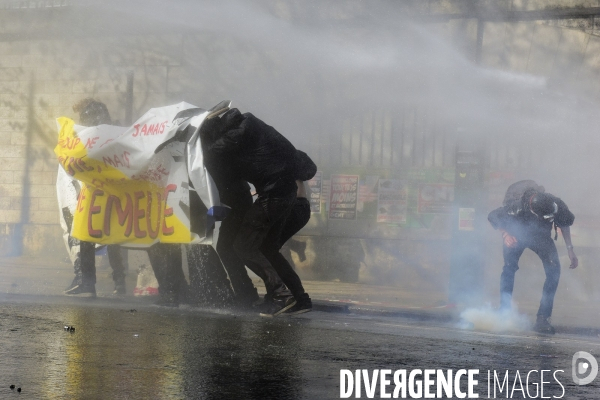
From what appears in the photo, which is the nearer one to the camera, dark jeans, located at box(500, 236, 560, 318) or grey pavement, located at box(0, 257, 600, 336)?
dark jeans, located at box(500, 236, 560, 318)

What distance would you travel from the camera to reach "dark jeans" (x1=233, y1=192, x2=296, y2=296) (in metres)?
6.81

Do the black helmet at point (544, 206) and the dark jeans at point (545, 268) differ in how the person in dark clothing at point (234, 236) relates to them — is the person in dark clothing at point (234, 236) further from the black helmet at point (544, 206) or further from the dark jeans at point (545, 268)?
the black helmet at point (544, 206)

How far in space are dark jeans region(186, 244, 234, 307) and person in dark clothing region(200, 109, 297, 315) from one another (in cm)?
58

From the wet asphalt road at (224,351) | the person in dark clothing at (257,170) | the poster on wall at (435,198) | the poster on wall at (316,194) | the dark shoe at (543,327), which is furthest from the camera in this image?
the poster on wall at (316,194)

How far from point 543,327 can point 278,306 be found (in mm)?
2327

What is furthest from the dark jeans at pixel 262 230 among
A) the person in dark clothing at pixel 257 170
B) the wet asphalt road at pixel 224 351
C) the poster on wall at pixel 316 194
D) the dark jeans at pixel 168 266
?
the poster on wall at pixel 316 194

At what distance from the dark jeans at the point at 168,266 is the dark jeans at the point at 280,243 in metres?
0.96

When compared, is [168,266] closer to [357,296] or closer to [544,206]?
[357,296]

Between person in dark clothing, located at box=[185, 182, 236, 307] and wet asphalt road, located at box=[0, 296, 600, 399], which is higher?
person in dark clothing, located at box=[185, 182, 236, 307]

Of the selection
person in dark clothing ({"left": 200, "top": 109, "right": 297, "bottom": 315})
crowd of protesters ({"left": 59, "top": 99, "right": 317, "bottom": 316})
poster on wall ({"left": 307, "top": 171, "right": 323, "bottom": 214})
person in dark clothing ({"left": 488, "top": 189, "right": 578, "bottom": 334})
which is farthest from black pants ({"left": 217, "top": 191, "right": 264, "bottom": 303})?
poster on wall ({"left": 307, "top": 171, "right": 323, "bottom": 214})

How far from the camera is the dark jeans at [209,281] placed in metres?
7.41

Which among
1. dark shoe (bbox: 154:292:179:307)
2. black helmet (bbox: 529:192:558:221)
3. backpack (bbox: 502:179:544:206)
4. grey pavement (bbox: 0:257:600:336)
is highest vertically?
backpack (bbox: 502:179:544:206)

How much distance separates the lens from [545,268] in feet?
24.8

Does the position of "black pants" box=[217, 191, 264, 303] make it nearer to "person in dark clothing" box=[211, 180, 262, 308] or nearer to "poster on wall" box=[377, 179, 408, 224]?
"person in dark clothing" box=[211, 180, 262, 308]
